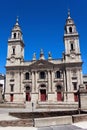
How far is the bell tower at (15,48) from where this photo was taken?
49.5 metres

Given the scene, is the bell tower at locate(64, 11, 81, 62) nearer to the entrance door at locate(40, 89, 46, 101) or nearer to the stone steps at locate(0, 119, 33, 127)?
the entrance door at locate(40, 89, 46, 101)

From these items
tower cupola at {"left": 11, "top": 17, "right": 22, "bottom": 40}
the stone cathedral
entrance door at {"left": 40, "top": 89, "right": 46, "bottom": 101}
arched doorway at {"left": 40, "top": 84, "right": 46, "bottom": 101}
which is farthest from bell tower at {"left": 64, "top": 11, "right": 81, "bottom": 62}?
tower cupola at {"left": 11, "top": 17, "right": 22, "bottom": 40}

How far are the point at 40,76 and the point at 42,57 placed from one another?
17.7 feet

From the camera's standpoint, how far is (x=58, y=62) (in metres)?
47.6

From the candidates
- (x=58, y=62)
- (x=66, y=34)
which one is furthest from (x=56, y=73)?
(x=66, y=34)

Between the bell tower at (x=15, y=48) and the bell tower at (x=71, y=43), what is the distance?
13150 millimetres

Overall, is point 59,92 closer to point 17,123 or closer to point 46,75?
point 46,75

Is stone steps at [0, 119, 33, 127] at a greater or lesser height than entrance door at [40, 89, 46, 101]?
greater

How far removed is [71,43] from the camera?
48.4 meters

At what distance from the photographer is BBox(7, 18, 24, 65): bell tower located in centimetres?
4950

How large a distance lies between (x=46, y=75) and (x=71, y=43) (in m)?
11.2

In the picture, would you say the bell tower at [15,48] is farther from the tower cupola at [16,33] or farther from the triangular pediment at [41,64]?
the triangular pediment at [41,64]

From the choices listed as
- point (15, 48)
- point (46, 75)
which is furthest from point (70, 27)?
point (15, 48)

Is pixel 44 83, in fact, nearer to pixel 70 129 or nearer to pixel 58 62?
pixel 58 62
